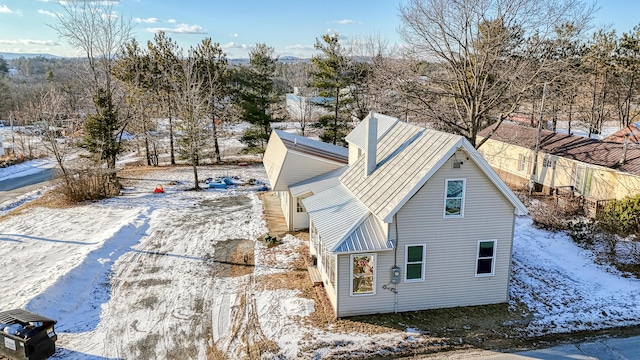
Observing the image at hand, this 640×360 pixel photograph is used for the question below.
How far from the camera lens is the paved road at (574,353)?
1048cm

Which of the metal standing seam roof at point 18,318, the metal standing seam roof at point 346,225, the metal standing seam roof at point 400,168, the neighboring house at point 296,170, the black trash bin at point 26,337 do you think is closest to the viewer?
the black trash bin at point 26,337

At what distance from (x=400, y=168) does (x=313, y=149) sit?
33.5 ft

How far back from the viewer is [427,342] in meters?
11.0

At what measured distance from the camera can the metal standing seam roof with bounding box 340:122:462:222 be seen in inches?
456

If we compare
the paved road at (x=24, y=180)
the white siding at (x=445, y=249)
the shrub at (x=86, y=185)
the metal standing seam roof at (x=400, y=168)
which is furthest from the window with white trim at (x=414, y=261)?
the paved road at (x=24, y=180)

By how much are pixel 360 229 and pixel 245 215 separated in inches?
448

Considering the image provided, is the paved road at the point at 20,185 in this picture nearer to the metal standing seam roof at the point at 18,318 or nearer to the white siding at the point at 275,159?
the white siding at the point at 275,159

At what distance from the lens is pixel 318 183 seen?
1902cm

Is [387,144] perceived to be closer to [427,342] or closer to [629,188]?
[427,342]

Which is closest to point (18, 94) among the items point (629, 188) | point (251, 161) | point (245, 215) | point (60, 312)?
point (251, 161)

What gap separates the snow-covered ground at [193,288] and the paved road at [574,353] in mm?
846

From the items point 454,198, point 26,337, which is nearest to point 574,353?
point 454,198

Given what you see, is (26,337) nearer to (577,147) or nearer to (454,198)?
(454,198)

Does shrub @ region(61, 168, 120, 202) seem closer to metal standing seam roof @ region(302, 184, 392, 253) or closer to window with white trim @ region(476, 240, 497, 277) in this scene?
metal standing seam roof @ region(302, 184, 392, 253)
